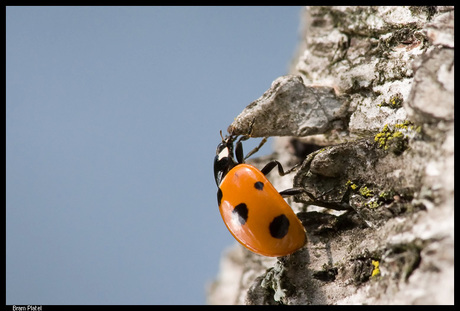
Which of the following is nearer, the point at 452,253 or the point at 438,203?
the point at 452,253

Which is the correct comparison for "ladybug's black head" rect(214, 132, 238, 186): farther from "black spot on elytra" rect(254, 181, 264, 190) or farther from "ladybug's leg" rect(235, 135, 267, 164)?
"black spot on elytra" rect(254, 181, 264, 190)

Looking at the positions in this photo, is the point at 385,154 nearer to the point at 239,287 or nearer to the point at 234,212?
the point at 234,212

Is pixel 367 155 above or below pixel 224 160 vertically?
above

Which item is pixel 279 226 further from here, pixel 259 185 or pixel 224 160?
pixel 224 160

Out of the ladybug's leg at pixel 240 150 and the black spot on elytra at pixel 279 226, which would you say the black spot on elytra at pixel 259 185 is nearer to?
the black spot on elytra at pixel 279 226

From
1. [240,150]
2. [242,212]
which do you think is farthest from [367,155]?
[240,150]

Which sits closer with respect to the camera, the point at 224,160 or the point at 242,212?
the point at 242,212

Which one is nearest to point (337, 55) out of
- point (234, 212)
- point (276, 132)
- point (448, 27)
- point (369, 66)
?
point (369, 66)
